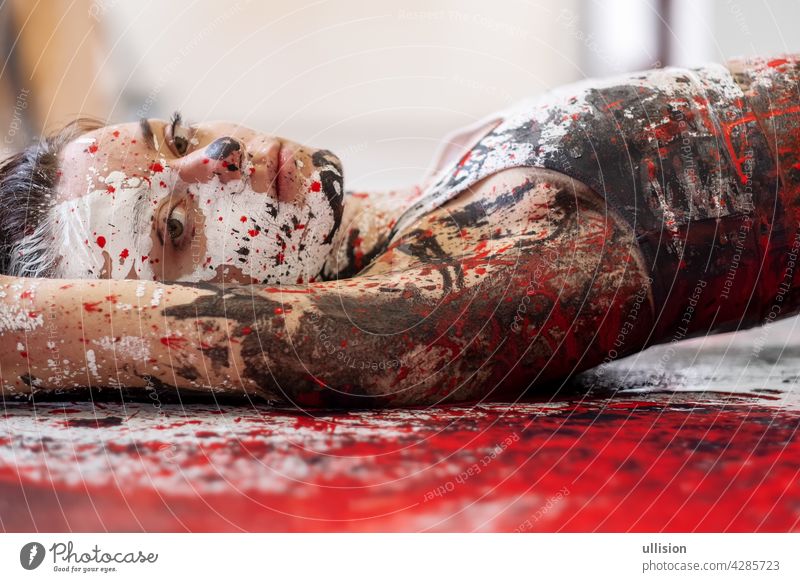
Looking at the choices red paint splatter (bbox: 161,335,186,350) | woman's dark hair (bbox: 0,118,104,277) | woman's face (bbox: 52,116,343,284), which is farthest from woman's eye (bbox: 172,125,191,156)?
red paint splatter (bbox: 161,335,186,350)

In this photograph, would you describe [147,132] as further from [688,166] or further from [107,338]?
[688,166]

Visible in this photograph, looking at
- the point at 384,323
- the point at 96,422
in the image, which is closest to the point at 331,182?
the point at 384,323

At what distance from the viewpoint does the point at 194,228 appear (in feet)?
2.12

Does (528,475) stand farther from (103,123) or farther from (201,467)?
(103,123)

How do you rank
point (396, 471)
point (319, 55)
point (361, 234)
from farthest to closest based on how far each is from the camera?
point (319, 55) < point (361, 234) < point (396, 471)

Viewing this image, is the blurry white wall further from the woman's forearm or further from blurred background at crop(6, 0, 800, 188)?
the woman's forearm

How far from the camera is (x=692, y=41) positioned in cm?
94

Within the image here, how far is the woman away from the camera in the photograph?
20.9 inches

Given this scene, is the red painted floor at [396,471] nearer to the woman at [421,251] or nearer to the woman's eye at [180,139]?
the woman at [421,251]

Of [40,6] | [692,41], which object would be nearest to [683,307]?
[692,41]

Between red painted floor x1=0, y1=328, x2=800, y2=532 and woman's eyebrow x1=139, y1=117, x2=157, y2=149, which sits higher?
woman's eyebrow x1=139, y1=117, x2=157, y2=149

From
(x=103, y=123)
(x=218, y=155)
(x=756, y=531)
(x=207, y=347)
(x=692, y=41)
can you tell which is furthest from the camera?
(x=692, y=41)

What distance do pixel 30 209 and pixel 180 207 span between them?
15 centimetres

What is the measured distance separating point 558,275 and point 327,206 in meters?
0.24
